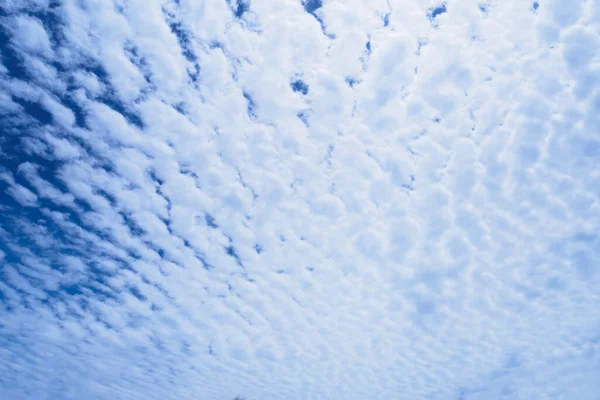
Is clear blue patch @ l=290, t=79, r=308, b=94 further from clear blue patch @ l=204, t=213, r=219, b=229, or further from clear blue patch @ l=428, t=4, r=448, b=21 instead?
clear blue patch @ l=204, t=213, r=219, b=229

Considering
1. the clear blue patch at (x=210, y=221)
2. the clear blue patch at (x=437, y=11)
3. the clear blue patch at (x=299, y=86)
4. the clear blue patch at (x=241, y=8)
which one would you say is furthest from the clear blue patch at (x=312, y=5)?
the clear blue patch at (x=210, y=221)

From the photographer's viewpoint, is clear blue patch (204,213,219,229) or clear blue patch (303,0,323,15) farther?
clear blue patch (204,213,219,229)

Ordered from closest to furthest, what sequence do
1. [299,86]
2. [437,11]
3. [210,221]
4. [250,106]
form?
1. [437,11]
2. [299,86]
3. [250,106]
4. [210,221]

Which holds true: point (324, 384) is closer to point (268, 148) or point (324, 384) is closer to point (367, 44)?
point (268, 148)

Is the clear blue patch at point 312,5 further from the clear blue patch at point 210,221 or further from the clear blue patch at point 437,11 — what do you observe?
the clear blue patch at point 210,221

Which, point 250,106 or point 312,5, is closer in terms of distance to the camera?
point 312,5

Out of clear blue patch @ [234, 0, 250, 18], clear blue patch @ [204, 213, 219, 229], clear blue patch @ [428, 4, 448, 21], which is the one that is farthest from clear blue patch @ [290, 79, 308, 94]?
Result: clear blue patch @ [204, 213, 219, 229]

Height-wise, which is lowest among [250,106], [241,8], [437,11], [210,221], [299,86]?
[210,221]

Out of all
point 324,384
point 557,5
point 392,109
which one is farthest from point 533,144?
point 324,384

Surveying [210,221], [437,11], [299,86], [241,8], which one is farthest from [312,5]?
[210,221]

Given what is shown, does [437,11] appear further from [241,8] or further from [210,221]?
[210,221]

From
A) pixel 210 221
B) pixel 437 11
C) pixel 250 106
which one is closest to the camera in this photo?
pixel 437 11
